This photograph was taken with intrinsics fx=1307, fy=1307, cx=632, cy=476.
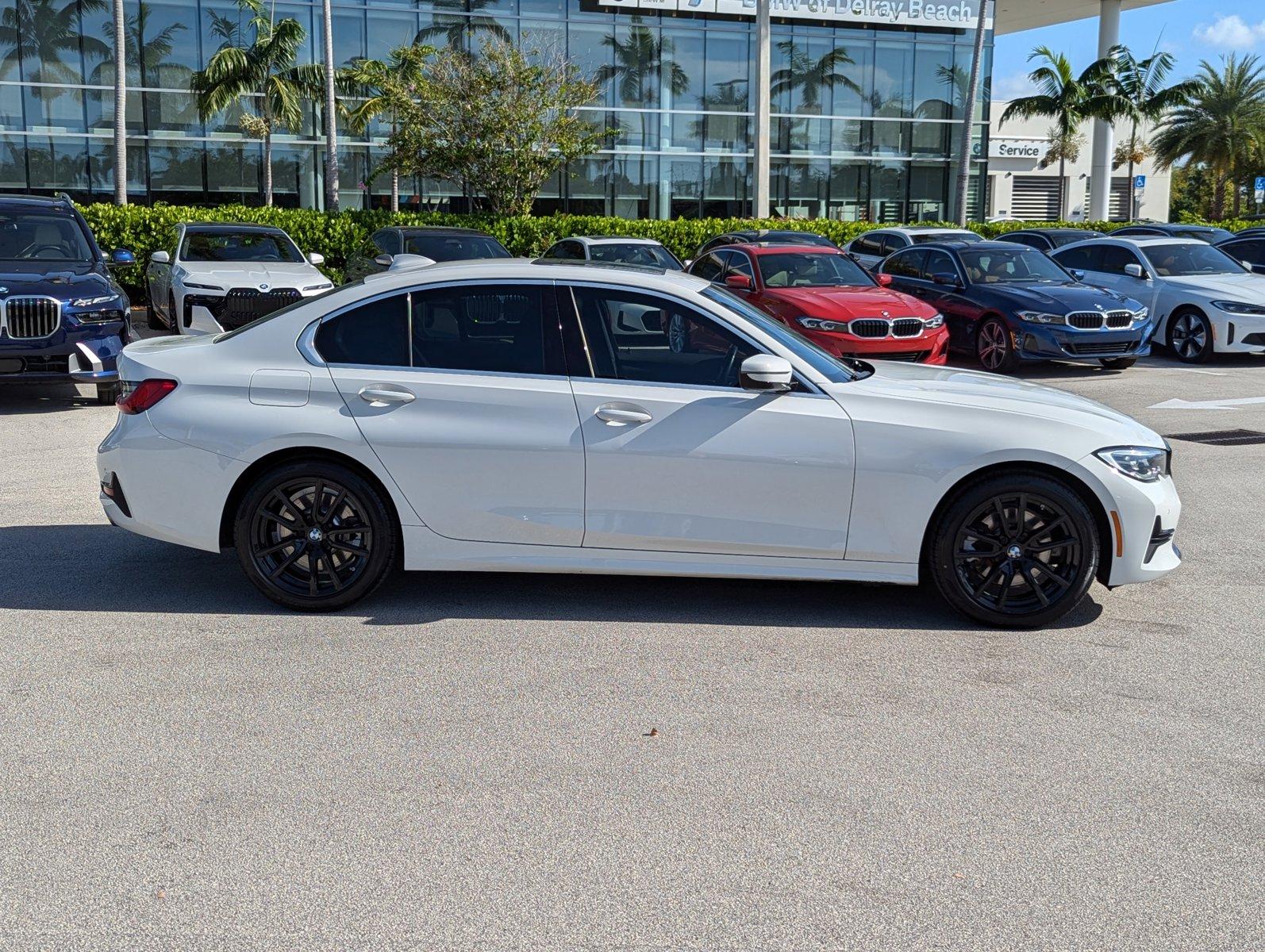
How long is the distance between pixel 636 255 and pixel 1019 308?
5.67 metres

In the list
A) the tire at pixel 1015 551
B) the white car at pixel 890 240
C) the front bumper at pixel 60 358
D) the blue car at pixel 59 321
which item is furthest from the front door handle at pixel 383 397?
the white car at pixel 890 240

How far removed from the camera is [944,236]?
21656 millimetres

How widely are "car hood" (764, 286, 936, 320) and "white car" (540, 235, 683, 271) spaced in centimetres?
354

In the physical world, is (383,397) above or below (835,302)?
below

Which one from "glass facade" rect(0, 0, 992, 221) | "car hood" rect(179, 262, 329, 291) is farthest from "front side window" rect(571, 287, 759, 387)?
"glass facade" rect(0, 0, 992, 221)

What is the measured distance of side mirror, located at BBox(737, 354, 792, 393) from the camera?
18.8ft

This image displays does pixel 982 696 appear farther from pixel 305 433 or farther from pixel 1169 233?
pixel 1169 233

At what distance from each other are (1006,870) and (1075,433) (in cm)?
267

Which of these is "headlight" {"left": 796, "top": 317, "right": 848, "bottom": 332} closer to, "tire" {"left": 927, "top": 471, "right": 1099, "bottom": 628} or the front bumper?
the front bumper

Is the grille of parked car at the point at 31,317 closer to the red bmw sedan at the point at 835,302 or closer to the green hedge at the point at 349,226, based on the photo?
the red bmw sedan at the point at 835,302

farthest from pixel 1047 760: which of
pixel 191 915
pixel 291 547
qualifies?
pixel 291 547

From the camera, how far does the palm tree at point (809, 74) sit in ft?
119

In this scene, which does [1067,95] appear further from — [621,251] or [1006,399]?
[1006,399]

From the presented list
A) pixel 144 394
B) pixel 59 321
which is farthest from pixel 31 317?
pixel 144 394
